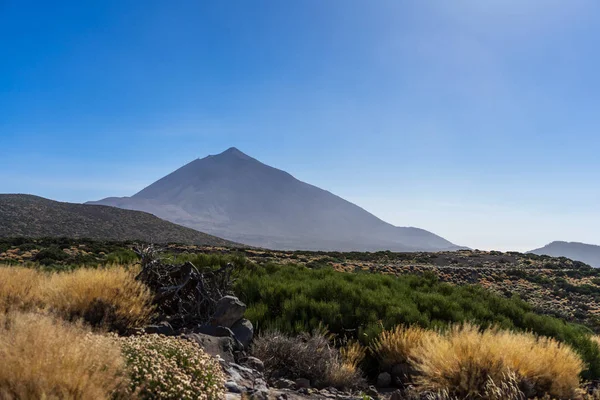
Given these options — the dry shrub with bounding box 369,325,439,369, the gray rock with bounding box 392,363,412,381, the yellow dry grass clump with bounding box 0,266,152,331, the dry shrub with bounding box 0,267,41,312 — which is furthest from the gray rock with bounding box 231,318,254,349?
the dry shrub with bounding box 0,267,41,312

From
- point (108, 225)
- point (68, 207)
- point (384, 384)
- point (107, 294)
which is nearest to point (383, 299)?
point (384, 384)

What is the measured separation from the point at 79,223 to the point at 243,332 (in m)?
68.6

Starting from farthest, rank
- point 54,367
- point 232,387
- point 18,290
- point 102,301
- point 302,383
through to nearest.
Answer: point 18,290, point 102,301, point 302,383, point 232,387, point 54,367

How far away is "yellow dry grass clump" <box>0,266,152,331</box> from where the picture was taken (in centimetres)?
662

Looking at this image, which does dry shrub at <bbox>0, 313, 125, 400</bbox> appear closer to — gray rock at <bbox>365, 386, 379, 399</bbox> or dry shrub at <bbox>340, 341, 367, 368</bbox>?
gray rock at <bbox>365, 386, 379, 399</bbox>

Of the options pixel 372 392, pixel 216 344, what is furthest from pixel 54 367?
pixel 372 392

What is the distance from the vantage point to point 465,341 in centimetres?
652

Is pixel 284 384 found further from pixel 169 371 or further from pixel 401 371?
pixel 169 371

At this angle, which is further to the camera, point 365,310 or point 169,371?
point 365,310

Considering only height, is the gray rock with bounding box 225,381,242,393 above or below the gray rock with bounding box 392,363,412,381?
above

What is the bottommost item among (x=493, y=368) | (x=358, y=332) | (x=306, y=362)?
(x=306, y=362)

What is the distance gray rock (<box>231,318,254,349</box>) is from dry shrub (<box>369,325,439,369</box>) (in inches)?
98.3

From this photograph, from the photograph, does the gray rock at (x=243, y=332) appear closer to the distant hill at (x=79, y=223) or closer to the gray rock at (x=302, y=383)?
the gray rock at (x=302, y=383)

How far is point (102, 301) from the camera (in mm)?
6723
